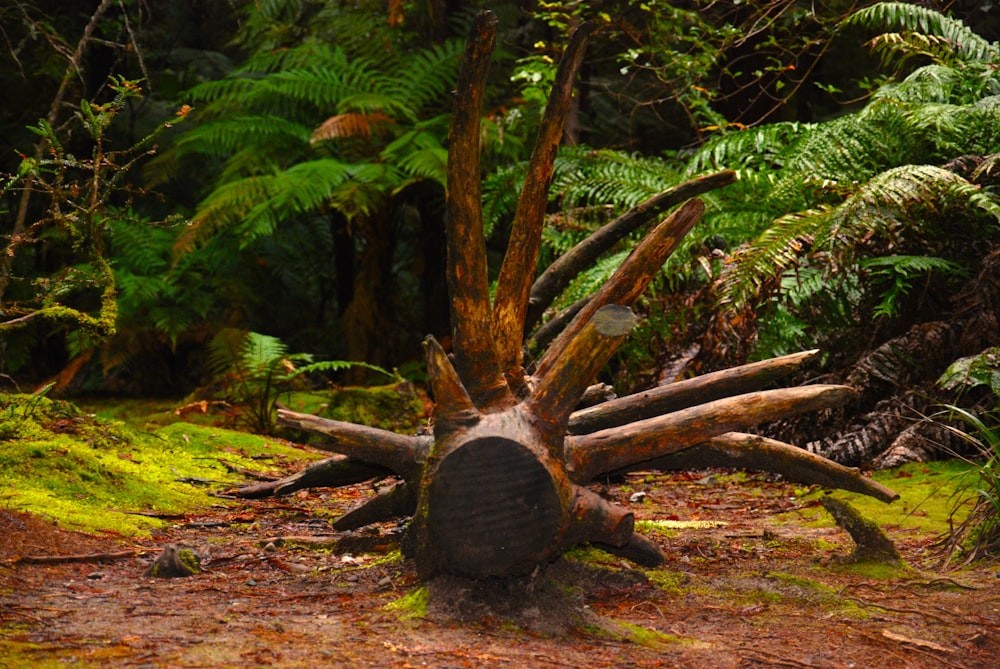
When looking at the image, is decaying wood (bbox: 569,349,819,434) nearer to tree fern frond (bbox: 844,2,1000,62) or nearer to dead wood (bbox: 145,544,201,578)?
dead wood (bbox: 145,544,201,578)

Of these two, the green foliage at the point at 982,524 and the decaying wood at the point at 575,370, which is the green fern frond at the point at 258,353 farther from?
the green foliage at the point at 982,524

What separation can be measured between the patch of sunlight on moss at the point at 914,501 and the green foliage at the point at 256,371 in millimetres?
3391

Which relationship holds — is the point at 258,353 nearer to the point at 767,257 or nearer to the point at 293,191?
the point at 293,191

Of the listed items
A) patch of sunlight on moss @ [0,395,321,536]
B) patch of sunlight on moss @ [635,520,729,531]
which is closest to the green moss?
patch of sunlight on moss @ [0,395,321,536]

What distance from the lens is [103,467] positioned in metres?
3.88

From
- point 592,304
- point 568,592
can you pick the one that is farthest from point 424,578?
point 592,304

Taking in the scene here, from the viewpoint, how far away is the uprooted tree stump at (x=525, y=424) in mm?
2410

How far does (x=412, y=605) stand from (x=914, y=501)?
2663 mm

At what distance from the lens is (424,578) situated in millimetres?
2482

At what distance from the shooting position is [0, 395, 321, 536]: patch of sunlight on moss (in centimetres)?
335

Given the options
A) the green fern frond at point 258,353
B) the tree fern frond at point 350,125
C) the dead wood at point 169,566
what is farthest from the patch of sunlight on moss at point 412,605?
the tree fern frond at point 350,125

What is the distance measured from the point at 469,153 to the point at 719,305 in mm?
2711

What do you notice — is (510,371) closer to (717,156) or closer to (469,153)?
(469,153)

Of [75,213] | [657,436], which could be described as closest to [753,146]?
[657,436]
